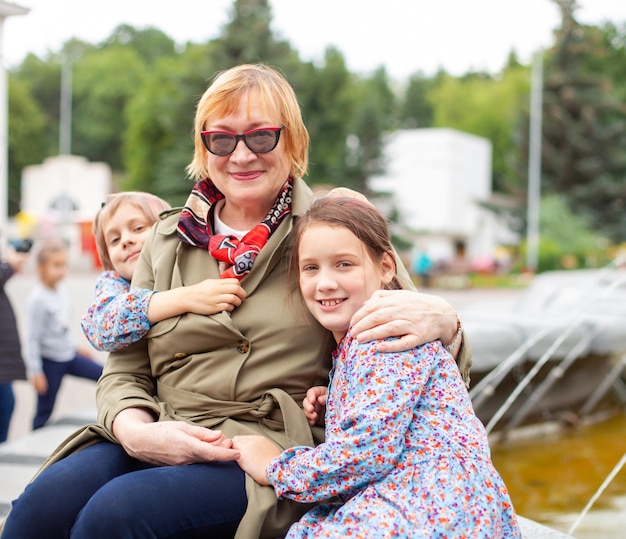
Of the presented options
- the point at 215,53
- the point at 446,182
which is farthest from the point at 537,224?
the point at 215,53

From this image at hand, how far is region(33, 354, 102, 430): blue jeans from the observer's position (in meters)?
5.69

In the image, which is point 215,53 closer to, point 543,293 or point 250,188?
point 543,293

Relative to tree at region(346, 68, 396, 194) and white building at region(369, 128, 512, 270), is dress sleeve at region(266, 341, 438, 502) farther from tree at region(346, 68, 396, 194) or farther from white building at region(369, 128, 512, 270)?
white building at region(369, 128, 512, 270)

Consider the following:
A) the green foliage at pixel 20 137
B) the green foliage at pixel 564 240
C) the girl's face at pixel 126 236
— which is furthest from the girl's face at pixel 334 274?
the green foliage at pixel 20 137

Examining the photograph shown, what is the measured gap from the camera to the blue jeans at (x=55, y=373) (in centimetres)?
569

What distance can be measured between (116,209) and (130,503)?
4.33 ft

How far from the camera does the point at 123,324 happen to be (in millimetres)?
2434

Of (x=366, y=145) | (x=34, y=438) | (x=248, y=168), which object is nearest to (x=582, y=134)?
(x=366, y=145)

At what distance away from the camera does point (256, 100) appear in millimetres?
2482

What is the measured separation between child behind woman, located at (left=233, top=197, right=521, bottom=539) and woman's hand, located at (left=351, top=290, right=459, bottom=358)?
0.03 meters

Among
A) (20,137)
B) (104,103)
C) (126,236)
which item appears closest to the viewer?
(126,236)

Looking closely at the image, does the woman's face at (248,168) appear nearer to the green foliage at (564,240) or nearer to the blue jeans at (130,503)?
the blue jeans at (130,503)

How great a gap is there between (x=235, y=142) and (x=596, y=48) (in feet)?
124

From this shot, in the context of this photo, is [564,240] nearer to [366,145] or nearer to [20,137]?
[366,145]
